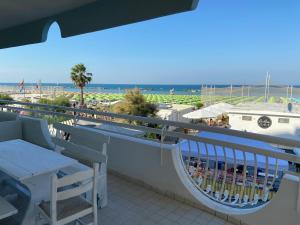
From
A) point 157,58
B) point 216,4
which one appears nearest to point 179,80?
point 157,58

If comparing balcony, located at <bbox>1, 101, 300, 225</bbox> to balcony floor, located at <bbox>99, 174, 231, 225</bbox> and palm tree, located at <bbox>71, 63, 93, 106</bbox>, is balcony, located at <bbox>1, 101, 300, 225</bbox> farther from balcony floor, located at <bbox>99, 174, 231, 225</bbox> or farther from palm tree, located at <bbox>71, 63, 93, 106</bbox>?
palm tree, located at <bbox>71, 63, 93, 106</bbox>

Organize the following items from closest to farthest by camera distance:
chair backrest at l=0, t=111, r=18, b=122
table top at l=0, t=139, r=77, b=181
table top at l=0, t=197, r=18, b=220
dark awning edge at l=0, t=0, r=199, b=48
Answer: table top at l=0, t=197, r=18, b=220, table top at l=0, t=139, r=77, b=181, dark awning edge at l=0, t=0, r=199, b=48, chair backrest at l=0, t=111, r=18, b=122

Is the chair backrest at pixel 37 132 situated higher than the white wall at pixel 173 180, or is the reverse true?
the chair backrest at pixel 37 132

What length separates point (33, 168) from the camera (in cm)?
185

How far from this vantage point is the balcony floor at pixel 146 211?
2316 millimetres

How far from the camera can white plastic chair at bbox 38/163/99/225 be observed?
1511 millimetres

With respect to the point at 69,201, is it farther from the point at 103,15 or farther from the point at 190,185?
the point at 103,15

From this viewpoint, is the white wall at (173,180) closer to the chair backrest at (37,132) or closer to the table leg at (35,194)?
the chair backrest at (37,132)

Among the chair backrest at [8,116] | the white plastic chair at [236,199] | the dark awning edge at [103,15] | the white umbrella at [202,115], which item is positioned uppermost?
the dark awning edge at [103,15]

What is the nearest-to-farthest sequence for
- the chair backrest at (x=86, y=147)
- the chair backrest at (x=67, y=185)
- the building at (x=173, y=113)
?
the chair backrest at (x=67, y=185) → the chair backrest at (x=86, y=147) → the building at (x=173, y=113)

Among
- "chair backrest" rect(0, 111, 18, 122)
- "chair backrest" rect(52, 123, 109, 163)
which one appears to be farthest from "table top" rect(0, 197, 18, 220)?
"chair backrest" rect(0, 111, 18, 122)

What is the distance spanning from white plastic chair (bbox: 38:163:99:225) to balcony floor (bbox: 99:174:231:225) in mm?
599

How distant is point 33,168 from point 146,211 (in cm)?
133

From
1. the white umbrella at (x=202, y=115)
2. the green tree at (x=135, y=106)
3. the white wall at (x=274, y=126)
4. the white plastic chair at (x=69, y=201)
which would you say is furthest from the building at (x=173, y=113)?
the white plastic chair at (x=69, y=201)
